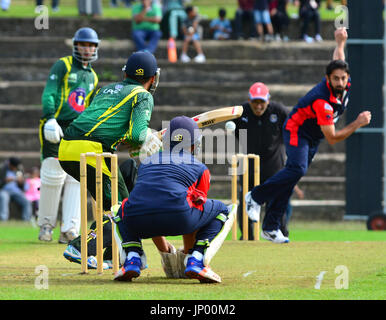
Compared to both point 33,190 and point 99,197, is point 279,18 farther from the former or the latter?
point 99,197

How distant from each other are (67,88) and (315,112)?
9.46 ft

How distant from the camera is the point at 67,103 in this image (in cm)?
1067

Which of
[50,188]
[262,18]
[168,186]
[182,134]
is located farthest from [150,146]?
[262,18]

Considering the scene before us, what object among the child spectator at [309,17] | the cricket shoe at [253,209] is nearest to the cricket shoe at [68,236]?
the cricket shoe at [253,209]

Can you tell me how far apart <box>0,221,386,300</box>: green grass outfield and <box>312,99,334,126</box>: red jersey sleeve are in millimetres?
1300

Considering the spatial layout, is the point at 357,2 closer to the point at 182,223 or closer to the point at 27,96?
the point at 27,96

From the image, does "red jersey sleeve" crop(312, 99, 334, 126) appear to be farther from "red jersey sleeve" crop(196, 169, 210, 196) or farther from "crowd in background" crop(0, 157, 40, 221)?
"crowd in background" crop(0, 157, 40, 221)

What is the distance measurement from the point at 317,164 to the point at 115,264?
10555mm

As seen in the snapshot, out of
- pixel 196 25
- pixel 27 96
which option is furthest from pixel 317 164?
pixel 27 96

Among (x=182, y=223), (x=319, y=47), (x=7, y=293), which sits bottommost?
(x=7, y=293)

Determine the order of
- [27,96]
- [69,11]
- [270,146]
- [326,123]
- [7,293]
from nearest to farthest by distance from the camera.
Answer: [7,293] → [326,123] → [270,146] → [27,96] → [69,11]

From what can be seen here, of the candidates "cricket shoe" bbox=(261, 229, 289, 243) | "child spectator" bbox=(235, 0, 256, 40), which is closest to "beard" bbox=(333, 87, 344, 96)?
"cricket shoe" bbox=(261, 229, 289, 243)

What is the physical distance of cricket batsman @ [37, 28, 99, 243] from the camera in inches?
417

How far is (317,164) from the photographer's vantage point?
1761 centimetres
